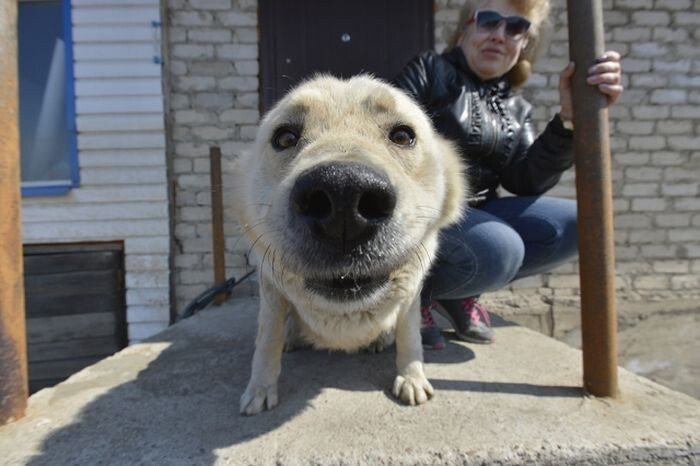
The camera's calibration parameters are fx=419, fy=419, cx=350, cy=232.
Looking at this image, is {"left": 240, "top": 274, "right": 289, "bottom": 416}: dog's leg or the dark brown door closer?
{"left": 240, "top": 274, "right": 289, "bottom": 416}: dog's leg

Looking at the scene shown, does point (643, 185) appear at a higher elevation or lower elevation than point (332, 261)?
higher

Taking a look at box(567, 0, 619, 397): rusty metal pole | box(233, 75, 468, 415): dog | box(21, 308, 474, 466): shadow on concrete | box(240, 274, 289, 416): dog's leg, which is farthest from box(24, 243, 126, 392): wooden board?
box(567, 0, 619, 397): rusty metal pole


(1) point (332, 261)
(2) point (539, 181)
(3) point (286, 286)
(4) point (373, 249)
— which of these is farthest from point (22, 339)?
(2) point (539, 181)

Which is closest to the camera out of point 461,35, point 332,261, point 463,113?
point 332,261

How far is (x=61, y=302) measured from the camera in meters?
4.31

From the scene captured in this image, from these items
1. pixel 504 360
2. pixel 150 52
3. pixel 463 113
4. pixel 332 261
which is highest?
pixel 150 52

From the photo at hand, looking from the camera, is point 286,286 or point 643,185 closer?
point 286,286

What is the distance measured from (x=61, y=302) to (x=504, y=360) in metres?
4.35

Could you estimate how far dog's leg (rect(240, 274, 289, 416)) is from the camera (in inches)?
64.3

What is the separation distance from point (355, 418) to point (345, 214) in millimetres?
871

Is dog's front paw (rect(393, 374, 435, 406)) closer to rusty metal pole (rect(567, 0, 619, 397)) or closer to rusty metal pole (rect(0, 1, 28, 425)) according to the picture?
rusty metal pole (rect(567, 0, 619, 397))

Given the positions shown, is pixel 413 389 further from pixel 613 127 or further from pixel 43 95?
pixel 43 95

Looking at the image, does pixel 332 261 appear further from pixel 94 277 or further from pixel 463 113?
pixel 94 277

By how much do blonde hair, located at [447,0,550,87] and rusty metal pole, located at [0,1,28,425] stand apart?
2.26 m
